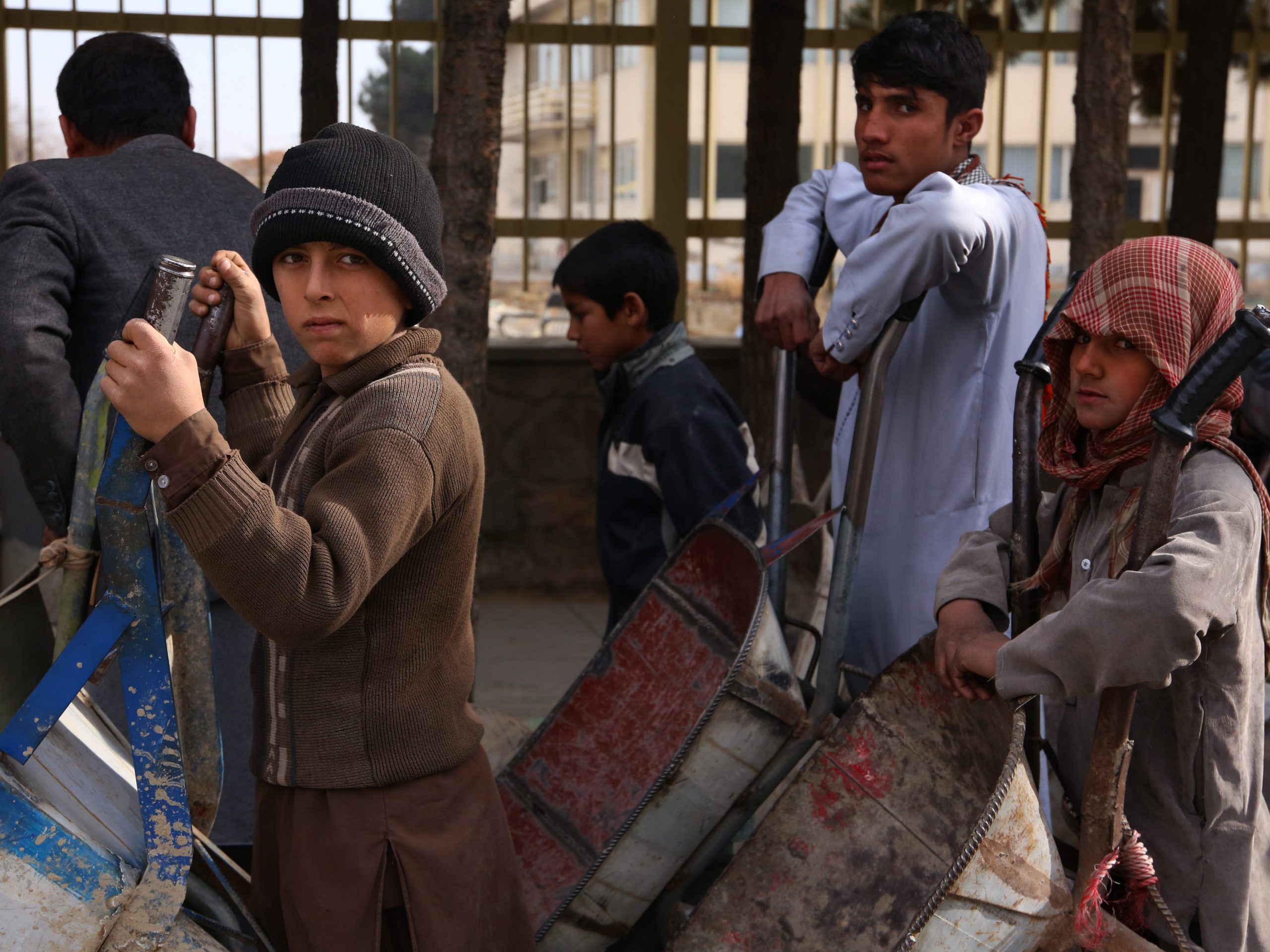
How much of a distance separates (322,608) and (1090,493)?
1.20 meters

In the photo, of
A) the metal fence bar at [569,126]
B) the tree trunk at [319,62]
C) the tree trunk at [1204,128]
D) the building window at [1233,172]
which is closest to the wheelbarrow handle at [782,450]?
the tree trunk at [319,62]

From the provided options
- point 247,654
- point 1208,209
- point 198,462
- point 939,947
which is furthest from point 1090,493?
point 1208,209

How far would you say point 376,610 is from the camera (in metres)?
1.55

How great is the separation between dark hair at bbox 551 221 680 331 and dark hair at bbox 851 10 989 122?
0.82m

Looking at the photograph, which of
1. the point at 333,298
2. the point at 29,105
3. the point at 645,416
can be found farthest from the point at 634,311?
the point at 29,105

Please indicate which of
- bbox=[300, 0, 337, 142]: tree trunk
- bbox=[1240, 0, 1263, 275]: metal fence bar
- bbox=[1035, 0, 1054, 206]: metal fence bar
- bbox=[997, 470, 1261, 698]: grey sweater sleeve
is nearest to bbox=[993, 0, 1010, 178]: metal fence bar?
bbox=[1035, 0, 1054, 206]: metal fence bar

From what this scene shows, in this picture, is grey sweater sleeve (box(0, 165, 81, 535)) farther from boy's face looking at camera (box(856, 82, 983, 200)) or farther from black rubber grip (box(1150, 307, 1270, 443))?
black rubber grip (box(1150, 307, 1270, 443))

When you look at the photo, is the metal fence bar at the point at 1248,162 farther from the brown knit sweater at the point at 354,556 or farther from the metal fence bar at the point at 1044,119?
the brown knit sweater at the point at 354,556

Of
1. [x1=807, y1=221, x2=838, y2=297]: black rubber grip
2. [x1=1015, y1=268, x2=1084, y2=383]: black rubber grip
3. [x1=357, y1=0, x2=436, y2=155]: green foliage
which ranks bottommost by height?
[x1=1015, y1=268, x2=1084, y2=383]: black rubber grip

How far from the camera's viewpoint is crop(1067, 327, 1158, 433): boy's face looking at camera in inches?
73.1

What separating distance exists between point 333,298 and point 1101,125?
14.6 ft

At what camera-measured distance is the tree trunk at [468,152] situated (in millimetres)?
3508

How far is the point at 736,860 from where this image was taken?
2152mm

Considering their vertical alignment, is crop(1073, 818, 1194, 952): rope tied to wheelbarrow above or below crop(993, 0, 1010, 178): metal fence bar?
below
